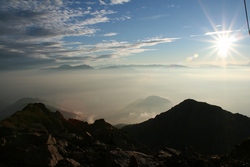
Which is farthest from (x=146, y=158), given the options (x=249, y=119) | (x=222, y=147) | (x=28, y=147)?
(x=249, y=119)

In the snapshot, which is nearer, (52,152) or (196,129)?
(52,152)

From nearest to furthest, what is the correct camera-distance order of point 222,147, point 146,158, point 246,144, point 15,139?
point 15,139, point 146,158, point 246,144, point 222,147

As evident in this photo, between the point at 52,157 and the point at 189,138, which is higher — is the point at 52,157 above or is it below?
above

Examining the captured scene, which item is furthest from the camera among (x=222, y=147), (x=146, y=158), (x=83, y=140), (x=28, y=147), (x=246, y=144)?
(x=222, y=147)

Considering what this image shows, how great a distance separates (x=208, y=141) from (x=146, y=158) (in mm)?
106312

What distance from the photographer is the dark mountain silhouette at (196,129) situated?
125 metres

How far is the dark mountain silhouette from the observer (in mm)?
124562

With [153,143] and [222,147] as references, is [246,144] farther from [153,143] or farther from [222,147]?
[153,143]

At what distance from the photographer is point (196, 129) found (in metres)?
137

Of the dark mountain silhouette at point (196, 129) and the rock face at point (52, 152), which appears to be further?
the dark mountain silhouette at point (196, 129)

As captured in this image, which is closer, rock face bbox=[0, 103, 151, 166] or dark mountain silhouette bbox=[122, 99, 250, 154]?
rock face bbox=[0, 103, 151, 166]

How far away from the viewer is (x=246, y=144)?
2375 inches

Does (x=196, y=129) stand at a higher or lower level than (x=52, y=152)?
lower

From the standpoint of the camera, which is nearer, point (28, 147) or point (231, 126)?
point (28, 147)
